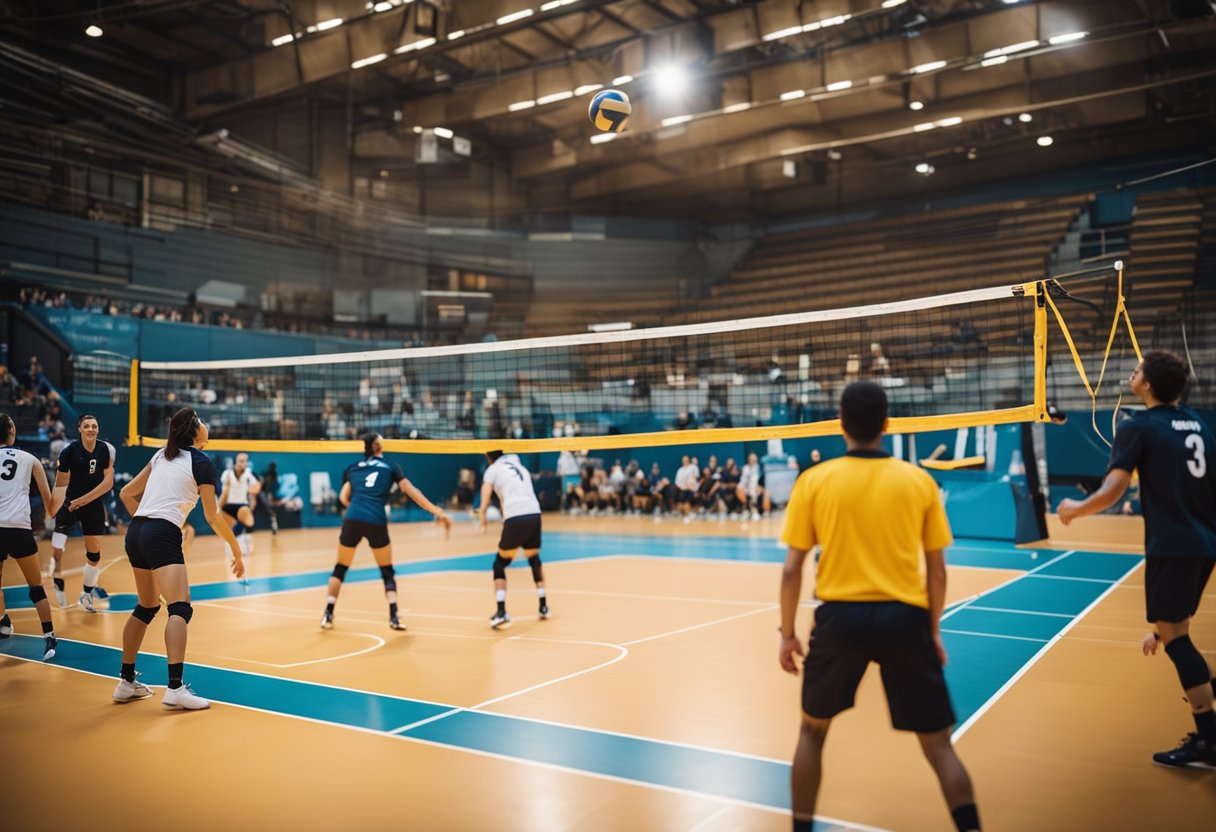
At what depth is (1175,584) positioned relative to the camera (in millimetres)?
4516

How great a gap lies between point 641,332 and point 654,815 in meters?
7.19

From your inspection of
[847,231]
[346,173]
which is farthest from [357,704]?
[847,231]

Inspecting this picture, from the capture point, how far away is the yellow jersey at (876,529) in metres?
3.30

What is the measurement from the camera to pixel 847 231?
1252 inches

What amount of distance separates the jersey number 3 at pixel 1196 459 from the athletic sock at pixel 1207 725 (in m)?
1.22

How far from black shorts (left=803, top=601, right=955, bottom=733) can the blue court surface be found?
3.66 ft

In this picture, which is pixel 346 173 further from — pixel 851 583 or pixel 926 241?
pixel 851 583

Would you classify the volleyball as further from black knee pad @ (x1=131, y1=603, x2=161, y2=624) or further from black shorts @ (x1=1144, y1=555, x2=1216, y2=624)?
black shorts @ (x1=1144, y1=555, x2=1216, y2=624)

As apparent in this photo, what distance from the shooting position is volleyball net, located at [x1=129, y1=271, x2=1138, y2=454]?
66.5 feet

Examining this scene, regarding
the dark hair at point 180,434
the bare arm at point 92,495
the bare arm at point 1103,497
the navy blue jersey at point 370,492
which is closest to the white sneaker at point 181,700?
the dark hair at point 180,434

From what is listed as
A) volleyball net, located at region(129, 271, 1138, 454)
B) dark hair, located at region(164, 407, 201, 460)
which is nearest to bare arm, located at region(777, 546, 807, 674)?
dark hair, located at region(164, 407, 201, 460)

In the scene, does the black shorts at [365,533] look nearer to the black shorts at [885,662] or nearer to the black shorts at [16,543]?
the black shorts at [16,543]

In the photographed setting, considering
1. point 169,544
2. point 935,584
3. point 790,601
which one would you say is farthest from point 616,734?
point 169,544

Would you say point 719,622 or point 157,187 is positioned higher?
point 157,187
